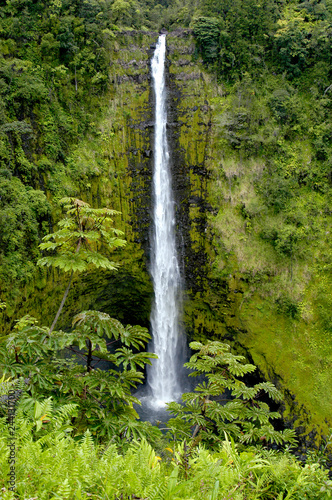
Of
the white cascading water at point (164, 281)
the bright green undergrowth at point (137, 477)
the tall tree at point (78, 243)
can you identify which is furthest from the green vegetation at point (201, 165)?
the bright green undergrowth at point (137, 477)

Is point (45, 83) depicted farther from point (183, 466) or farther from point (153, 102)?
point (183, 466)

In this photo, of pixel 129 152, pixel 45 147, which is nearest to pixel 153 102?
pixel 129 152

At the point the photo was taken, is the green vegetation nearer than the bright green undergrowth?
No

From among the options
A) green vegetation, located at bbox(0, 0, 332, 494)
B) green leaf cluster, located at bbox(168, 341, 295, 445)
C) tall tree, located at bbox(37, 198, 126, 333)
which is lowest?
green leaf cluster, located at bbox(168, 341, 295, 445)

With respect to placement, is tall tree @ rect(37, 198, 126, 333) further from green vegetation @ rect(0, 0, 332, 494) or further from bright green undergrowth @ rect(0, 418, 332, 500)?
green vegetation @ rect(0, 0, 332, 494)

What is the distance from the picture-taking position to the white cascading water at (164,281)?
16812 mm

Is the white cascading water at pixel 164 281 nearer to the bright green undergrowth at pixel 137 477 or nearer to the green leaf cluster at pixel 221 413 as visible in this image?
the green leaf cluster at pixel 221 413

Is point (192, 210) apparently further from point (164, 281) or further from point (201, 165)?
point (164, 281)

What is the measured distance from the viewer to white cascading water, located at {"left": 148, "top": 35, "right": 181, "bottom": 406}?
55.2 ft

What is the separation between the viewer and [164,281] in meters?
16.8

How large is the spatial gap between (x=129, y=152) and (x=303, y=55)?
1059 centimetres

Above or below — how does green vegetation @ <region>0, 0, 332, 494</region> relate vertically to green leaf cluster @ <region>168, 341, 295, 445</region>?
above

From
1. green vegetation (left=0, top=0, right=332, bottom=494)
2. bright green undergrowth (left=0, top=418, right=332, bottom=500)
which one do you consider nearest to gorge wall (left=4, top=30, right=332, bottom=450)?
green vegetation (left=0, top=0, right=332, bottom=494)

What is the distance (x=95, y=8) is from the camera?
16.7 m
